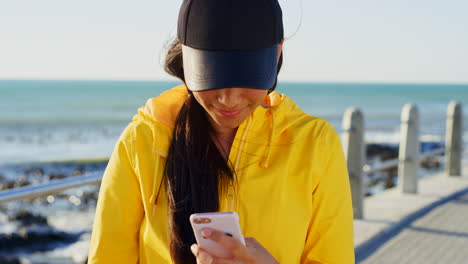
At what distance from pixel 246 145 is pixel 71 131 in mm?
34342

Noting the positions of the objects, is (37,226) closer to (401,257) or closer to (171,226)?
(401,257)

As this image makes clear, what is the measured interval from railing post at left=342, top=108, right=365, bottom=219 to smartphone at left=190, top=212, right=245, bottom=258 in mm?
4179

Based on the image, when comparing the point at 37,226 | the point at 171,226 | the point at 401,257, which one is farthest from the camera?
the point at 37,226

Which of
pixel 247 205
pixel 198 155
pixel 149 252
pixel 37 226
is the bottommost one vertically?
pixel 37 226

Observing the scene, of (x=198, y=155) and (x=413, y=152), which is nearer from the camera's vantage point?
(x=198, y=155)

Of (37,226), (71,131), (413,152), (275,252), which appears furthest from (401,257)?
(71,131)

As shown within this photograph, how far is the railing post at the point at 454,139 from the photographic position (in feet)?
26.5

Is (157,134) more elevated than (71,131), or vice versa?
(157,134)

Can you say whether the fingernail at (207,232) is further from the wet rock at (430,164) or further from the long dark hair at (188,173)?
the wet rock at (430,164)

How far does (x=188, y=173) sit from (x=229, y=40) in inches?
15.4

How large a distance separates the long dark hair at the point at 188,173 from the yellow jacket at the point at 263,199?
0.09 feet

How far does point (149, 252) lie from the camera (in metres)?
1.48

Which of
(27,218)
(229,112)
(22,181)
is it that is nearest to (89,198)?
(27,218)

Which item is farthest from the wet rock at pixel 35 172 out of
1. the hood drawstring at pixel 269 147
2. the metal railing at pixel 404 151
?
the hood drawstring at pixel 269 147
